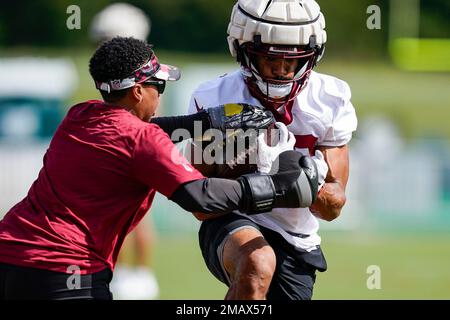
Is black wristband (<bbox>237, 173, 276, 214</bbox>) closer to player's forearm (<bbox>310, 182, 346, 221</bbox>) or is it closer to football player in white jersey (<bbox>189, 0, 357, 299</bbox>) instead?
football player in white jersey (<bbox>189, 0, 357, 299</bbox>)

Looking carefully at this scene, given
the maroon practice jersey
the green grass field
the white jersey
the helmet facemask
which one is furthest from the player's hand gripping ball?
the green grass field

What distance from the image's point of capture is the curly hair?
Answer: 4781mm

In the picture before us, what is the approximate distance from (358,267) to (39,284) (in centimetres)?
569

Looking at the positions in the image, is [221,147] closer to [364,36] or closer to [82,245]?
[82,245]

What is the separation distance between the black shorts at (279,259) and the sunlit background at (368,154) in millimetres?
991

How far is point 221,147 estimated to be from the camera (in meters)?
5.15

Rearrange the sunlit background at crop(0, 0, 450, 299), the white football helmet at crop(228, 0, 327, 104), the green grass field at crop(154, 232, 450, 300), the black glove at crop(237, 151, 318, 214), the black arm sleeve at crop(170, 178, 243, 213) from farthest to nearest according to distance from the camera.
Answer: the sunlit background at crop(0, 0, 450, 299), the green grass field at crop(154, 232, 450, 300), the white football helmet at crop(228, 0, 327, 104), the black glove at crop(237, 151, 318, 214), the black arm sleeve at crop(170, 178, 243, 213)

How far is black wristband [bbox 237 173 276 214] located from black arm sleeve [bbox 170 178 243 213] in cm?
3

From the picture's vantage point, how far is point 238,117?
5008mm

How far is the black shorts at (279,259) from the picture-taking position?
5.33 metres

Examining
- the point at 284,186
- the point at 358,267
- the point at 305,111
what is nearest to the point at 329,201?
the point at 305,111

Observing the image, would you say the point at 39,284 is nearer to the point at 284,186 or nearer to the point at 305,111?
the point at 284,186

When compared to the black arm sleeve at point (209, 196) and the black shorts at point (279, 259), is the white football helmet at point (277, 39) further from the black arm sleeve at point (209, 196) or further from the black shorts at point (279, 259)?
the black arm sleeve at point (209, 196)

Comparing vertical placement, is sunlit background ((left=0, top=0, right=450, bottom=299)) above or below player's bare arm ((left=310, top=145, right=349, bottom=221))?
below
